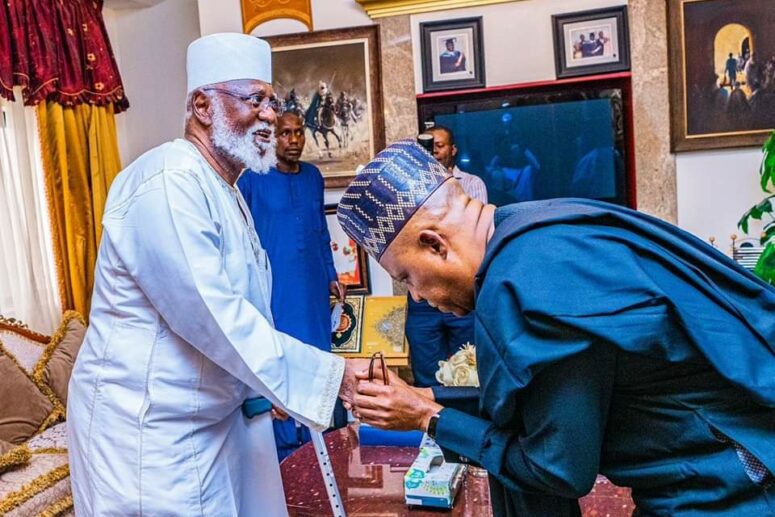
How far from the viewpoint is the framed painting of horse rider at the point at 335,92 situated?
3.66 metres

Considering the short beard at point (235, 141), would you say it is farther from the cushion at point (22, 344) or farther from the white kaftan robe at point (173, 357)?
the cushion at point (22, 344)

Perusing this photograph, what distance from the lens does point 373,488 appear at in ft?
5.67

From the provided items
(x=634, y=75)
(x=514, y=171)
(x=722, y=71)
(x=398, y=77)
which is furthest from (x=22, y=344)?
(x=722, y=71)

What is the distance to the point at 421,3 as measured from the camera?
3518 mm

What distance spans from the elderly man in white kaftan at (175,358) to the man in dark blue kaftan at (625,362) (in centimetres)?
60

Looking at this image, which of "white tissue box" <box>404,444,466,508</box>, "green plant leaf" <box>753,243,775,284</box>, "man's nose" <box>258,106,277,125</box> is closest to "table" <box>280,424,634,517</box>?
"white tissue box" <box>404,444,466,508</box>

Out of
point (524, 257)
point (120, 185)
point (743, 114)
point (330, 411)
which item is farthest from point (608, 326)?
point (743, 114)

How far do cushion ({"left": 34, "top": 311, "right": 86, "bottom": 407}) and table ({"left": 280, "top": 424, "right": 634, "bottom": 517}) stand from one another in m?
1.63

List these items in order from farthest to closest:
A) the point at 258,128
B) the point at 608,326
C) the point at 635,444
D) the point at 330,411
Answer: the point at 258,128 → the point at 330,411 → the point at 635,444 → the point at 608,326

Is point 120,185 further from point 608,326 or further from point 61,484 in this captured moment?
point 61,484

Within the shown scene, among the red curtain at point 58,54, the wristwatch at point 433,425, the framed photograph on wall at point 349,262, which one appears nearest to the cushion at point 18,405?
the red curtain at point 58,54

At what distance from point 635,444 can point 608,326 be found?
0.21 meters

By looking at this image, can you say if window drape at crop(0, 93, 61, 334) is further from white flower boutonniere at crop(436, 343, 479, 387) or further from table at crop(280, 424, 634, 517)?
white flower boutonniere at crop(436, 343, 479, 387)

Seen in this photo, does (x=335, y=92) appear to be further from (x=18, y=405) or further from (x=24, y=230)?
(x=18, y=405)
